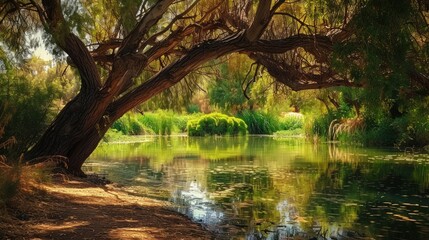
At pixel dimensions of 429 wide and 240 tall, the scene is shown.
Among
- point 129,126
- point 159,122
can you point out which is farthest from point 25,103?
point 159,122

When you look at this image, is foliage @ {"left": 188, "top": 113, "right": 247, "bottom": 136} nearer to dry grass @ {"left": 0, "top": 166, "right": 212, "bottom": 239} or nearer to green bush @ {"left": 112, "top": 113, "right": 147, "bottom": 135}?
green bush @ {"left": 112, "top": 113, "right": 147, "bottom": 135}

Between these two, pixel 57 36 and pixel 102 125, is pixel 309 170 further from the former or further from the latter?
pixel 57 36

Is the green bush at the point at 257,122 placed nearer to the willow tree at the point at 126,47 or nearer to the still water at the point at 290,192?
the still water at the point at 290,192

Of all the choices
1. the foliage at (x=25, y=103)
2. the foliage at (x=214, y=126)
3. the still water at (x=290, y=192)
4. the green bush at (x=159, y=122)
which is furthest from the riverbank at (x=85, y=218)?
the green bush at (x=159, y=122)

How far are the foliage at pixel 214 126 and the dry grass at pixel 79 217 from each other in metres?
22.9

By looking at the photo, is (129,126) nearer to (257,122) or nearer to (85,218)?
(257,122)

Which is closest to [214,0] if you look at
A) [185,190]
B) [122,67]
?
[122,67]

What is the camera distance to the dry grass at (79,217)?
14.6ft

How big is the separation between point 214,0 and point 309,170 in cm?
437

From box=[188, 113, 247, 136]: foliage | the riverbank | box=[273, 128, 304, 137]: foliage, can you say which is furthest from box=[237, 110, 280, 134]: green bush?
the riverbank

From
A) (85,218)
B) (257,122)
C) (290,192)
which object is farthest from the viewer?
(257,122)

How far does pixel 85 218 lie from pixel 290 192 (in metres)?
4.17

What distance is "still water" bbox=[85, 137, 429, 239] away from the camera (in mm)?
5984

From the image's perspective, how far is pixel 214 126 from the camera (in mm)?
30141
